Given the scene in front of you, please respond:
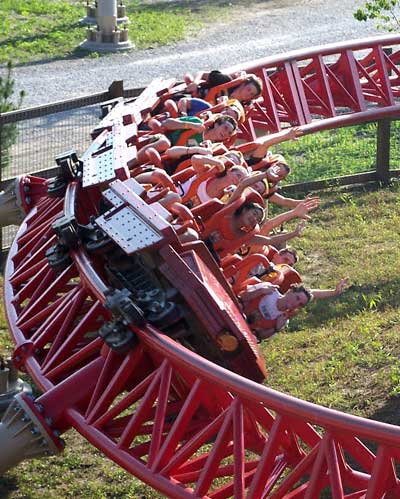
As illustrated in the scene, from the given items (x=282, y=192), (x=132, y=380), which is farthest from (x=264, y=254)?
(x=282, y=192)

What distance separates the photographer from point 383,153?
785 inches

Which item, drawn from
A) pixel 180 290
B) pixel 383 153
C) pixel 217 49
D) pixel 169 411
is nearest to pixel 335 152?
pixel 383 153

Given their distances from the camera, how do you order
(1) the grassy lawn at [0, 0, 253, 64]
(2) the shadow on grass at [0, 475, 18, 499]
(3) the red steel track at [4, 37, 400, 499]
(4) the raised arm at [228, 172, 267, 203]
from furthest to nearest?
(1) the grassy lawn at [0, 0, 253, 64], (4) the raised arm at [228, 172, 267, 203], (2) the shadow on grass at [0, 475, 18, 499], (3) the red steel track at [4, 37, 400, 499]

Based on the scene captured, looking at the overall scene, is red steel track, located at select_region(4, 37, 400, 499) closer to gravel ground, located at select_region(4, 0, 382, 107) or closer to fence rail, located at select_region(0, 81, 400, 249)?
fence rail, located at select_region(0, 81, 400, 249)

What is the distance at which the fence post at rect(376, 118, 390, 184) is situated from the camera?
19.9m

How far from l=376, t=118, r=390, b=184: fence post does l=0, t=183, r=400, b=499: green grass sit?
3.14ft

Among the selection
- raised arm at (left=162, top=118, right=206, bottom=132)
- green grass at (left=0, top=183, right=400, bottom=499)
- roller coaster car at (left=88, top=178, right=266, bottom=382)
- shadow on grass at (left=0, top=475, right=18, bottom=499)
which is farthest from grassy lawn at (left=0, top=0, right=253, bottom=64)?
roller coaster car at (left=88, top=178, right=266, bottom=382)

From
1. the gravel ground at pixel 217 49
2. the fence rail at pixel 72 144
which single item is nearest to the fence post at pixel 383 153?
the fence rail at pixel 72 144

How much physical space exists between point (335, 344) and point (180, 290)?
449 cm

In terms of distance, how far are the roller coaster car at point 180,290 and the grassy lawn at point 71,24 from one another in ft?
54.4

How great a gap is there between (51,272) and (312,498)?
434 centimetres

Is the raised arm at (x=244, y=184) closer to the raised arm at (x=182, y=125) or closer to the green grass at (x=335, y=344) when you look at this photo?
the raised arm at (x=182, y=125)

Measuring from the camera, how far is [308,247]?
1733 cm

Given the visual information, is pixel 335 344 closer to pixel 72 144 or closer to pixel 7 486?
pixel 7 486
